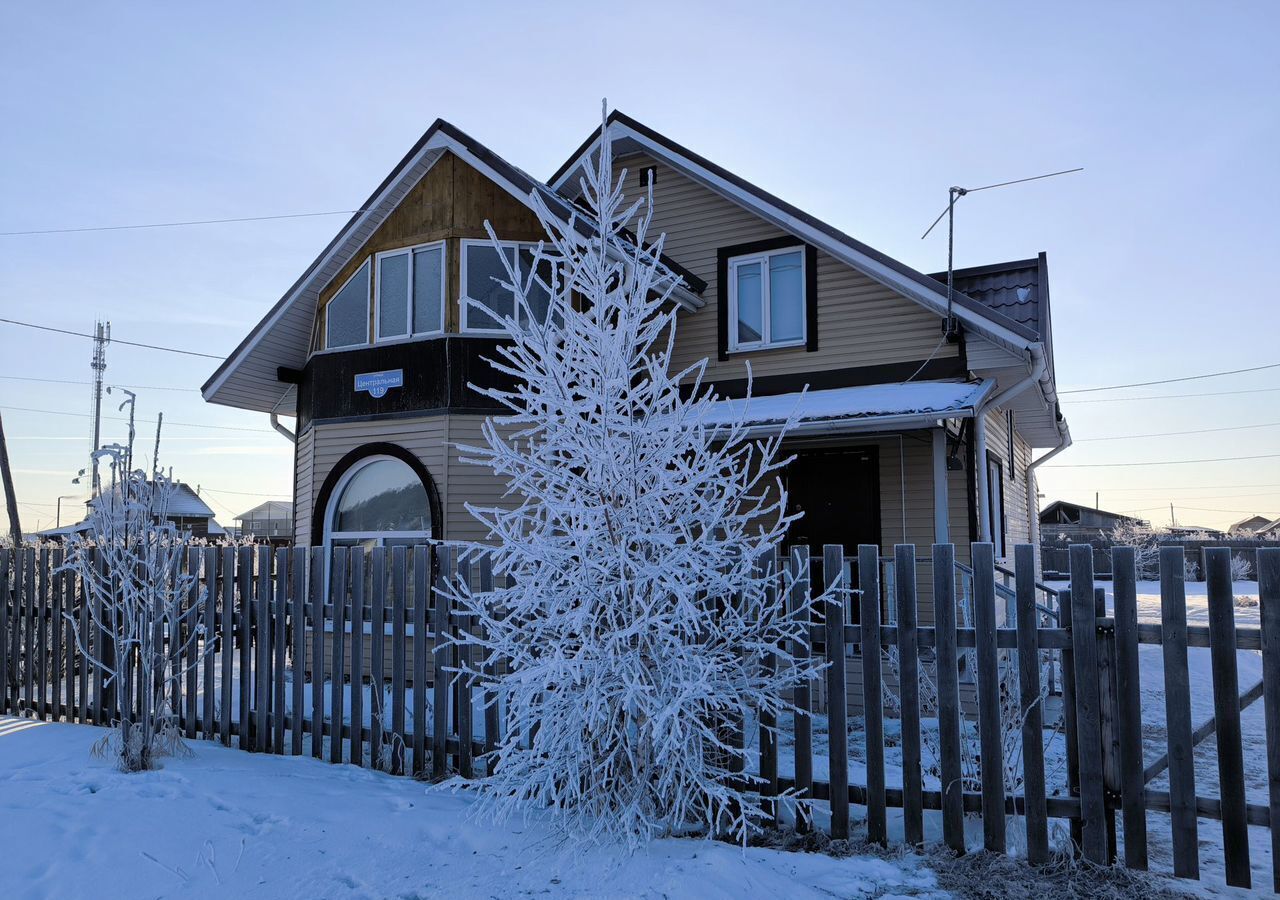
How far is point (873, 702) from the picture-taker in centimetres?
434

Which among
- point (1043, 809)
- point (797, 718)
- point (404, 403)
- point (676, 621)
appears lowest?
point (1043, 809)

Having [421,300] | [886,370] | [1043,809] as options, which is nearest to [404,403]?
[421,300]

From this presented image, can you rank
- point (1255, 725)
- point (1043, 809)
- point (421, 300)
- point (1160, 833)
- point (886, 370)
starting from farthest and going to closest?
point (421, 300) < point (886, 370) < point (1255, 725) < point (1160, 833) < point (1043, 809)

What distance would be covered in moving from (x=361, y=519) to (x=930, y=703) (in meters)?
8.09

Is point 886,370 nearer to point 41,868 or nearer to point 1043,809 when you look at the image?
point 1043,809

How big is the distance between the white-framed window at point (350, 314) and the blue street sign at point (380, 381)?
1.86 feet

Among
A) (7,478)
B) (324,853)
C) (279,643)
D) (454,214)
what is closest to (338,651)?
(279,643)

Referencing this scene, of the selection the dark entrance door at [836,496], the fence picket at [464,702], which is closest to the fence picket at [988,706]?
the fence picket at [464,702]

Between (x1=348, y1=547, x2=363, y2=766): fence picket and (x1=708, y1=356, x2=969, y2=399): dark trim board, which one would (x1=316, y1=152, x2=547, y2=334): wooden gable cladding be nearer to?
(x1=708, y1=356, x2=969, y2=399): dark trim board

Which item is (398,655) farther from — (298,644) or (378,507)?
(378,507)

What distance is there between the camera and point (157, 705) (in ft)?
19.2

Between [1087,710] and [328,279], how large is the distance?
11.0 meters

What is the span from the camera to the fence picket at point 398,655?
561 cm

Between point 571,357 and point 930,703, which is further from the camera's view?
point 930,703
